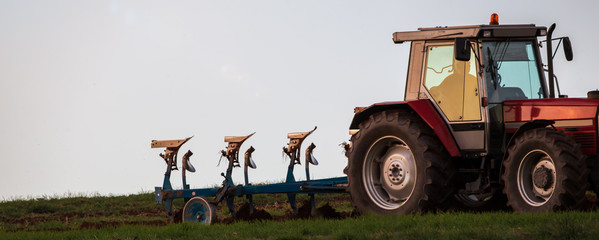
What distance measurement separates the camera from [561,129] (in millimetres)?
10258

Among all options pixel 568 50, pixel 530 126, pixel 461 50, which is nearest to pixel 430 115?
pixel 461 50

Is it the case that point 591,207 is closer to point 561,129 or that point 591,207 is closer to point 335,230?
point 561,129

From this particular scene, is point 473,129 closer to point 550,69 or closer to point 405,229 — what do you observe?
point 550,69

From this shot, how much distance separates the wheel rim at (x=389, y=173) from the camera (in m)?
10.9

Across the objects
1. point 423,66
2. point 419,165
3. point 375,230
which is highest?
point 423,66

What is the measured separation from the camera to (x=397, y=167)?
10984 millimetres

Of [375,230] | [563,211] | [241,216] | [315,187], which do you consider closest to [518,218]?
[563,211]

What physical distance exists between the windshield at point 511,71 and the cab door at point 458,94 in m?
0.23

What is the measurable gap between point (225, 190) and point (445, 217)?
4.13 meters

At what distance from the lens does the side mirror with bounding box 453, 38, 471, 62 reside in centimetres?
972

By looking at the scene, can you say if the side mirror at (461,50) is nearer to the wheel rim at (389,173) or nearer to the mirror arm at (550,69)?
the wheel rim at (389,173)

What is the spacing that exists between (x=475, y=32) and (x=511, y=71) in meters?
0.82

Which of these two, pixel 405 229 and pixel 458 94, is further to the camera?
pixel 458 94

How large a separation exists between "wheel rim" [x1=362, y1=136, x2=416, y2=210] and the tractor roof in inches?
59.3
